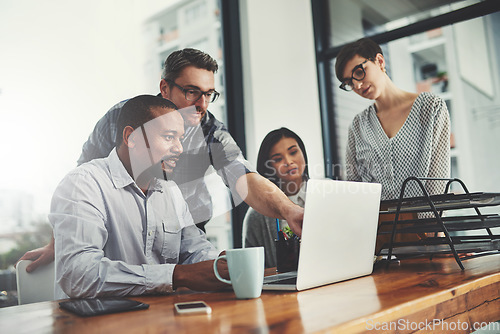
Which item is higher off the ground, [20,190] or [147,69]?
[147,69]

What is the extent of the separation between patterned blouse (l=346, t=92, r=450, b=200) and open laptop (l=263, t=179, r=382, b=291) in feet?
4.52

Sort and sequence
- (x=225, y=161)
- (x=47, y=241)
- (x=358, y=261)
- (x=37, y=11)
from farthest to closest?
(x=225, y=161), (x=37, y=11), (x=47, y=241), (x=358, y=261)

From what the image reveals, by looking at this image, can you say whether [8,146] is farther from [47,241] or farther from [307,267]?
[307,267]

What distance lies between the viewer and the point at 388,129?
9.32 feet

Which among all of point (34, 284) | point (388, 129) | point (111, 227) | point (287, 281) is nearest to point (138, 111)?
point (111, 227)

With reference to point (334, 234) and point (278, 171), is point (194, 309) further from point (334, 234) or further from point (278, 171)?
point (278, 171)

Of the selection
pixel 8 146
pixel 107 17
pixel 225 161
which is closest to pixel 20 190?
pixel 8 146

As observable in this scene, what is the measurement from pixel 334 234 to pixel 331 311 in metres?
0.35

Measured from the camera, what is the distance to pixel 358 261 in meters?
1.25

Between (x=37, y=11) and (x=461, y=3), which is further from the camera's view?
(x=461, y=3)

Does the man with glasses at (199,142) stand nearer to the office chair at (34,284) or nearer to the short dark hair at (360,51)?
the office chair at (34,284)

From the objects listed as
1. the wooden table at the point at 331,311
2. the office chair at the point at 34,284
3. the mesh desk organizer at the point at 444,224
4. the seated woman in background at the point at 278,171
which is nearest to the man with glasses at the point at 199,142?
the seated woman in background at the point at 278,171

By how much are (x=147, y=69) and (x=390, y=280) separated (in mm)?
1682

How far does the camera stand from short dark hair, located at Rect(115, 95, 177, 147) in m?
2.04
